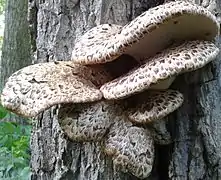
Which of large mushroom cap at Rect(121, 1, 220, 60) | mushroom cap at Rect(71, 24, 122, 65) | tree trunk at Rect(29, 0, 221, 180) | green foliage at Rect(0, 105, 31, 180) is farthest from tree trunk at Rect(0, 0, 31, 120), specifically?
large mushroom cap at Rect(121, 1, 220, 60)

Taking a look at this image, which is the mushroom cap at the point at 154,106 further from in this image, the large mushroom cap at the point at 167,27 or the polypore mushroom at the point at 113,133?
the large mushroom cap at the point at 167,27

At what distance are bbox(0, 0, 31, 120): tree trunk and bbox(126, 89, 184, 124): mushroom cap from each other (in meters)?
5.29

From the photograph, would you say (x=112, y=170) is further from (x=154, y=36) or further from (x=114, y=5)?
(x=114, y=5)

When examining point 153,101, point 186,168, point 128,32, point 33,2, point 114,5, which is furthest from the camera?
point 33,2

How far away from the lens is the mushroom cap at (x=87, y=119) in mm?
1646

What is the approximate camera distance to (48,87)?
164 centimetres

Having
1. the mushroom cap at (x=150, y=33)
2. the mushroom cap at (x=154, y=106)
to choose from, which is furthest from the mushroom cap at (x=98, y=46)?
the mushroom cap at (x=154, y=106)

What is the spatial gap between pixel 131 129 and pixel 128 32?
1.35 feet

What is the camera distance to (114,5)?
2033 mm

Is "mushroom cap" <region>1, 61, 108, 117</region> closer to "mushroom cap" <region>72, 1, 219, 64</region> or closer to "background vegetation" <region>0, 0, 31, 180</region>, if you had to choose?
"mushroom cap" <region>72, 1, 219, 64</region>

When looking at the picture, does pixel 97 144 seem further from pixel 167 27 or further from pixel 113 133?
pixel 167 27

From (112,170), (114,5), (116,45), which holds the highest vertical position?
(114,5)

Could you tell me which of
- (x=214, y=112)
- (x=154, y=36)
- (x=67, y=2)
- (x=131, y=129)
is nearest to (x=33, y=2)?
(x=67, y=2)

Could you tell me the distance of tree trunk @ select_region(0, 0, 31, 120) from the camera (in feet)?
22.2
